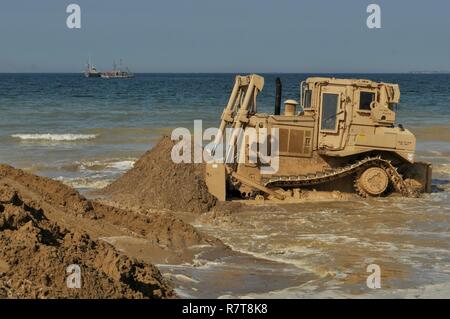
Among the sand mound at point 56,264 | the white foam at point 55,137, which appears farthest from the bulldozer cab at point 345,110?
the white foam at point 55,137

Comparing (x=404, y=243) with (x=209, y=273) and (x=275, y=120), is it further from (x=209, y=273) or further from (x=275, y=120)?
(x=275, y=120)

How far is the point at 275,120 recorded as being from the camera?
1468 centimetres

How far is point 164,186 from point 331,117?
372 centimetres

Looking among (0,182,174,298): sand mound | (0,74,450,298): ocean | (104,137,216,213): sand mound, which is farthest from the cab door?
(0,182,174,298): sand mound

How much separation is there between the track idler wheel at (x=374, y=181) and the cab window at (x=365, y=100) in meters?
1.24

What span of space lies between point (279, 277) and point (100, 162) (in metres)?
12.8

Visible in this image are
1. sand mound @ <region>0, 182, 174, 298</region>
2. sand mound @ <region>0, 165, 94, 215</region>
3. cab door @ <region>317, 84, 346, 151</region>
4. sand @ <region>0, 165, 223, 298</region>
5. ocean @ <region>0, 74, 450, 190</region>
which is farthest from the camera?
ocean @ <region>0, 74, 450, 190</region>

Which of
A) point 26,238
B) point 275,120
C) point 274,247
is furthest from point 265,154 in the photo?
point 26,238

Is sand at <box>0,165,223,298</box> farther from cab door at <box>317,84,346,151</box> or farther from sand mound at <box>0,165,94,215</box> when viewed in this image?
cab door at <box>317,84,346,151</box>

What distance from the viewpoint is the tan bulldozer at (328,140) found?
14539mm

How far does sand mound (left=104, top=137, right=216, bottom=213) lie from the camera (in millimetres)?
13445

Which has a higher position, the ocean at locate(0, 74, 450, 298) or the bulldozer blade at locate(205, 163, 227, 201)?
the bulldozer blade at locate(205, 163, 227, 201)

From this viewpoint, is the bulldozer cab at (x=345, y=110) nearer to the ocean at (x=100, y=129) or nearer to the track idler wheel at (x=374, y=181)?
the track idler wheel at (x=374, y=181)

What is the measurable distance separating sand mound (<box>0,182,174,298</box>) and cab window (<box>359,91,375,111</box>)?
813 centimetres
